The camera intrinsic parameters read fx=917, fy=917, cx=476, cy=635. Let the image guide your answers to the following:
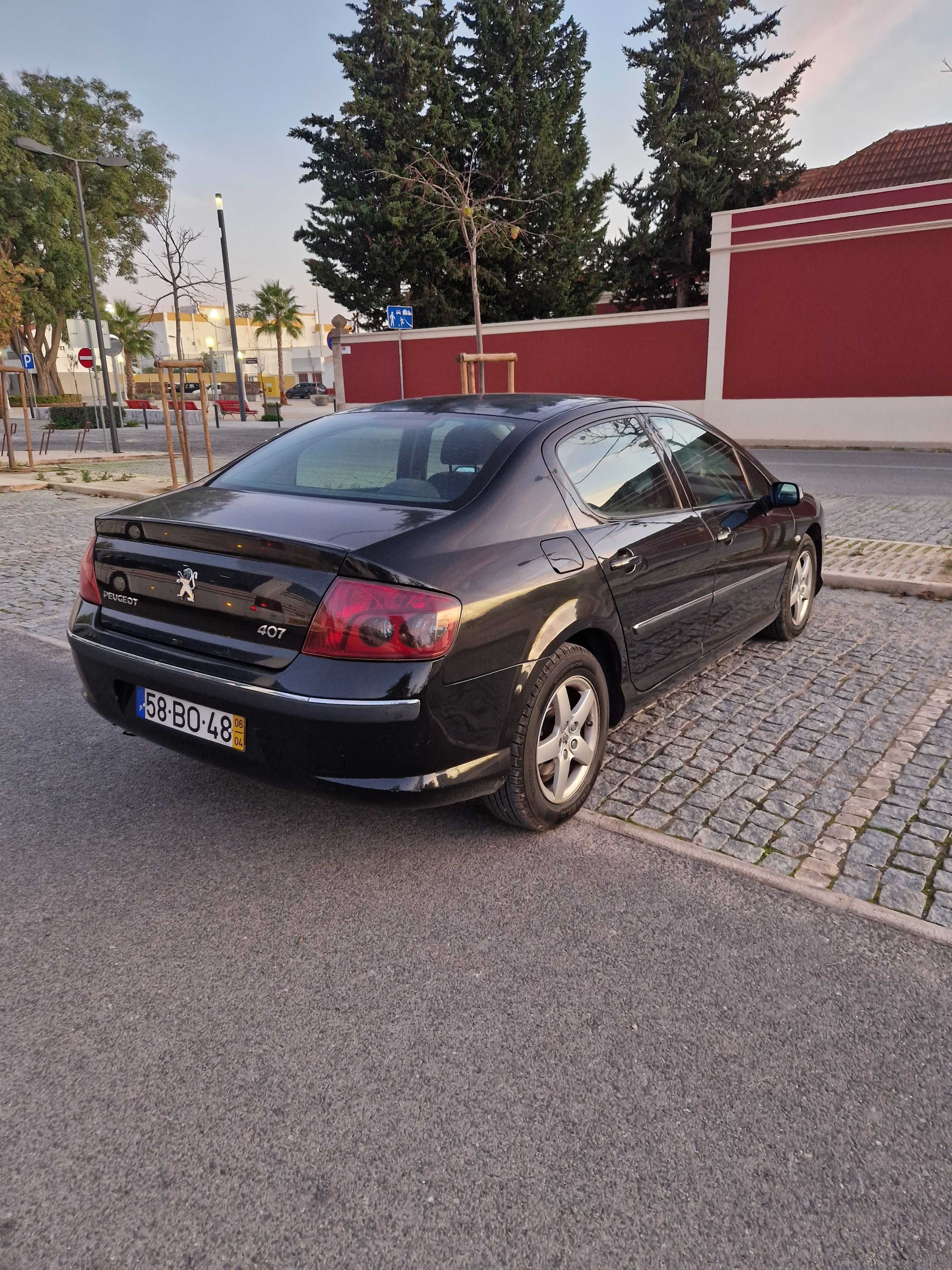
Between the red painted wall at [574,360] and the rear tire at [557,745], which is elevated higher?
the red painted wall at [574,360]

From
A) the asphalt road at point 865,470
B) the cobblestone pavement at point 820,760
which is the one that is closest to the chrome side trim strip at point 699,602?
the cobblestone pavement at point 820,760

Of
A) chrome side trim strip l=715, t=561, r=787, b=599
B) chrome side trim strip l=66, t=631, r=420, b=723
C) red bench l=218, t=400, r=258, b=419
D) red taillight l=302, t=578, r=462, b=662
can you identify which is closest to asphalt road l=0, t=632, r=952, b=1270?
chrome side trim strip l=66, t=631, r=420, b=723

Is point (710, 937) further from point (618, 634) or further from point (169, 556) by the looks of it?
point (169, 556)

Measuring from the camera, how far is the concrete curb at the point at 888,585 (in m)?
6.61

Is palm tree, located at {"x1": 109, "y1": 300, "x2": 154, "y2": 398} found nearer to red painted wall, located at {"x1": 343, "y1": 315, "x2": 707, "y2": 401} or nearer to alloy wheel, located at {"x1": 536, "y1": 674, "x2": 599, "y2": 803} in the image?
red painted wall, located at {"x1": 343, "y1": 315, "x2": 707, "y2": 401}

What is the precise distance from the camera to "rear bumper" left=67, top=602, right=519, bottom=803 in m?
2.73

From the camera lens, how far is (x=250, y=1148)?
6.56 feet

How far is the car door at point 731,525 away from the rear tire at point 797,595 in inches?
7.6

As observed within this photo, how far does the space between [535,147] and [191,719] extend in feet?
110

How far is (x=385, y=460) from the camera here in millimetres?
3672

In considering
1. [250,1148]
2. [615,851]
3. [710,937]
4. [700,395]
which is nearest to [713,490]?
[615,851]

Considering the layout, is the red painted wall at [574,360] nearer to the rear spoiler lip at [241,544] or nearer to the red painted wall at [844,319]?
the red painted wall at [844,319]

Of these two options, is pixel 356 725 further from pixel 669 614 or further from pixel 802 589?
pixel 802 589

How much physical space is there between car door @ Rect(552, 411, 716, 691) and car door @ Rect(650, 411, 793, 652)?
0.14 m
